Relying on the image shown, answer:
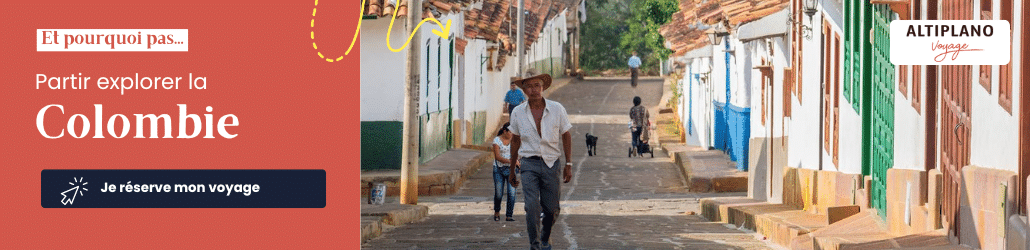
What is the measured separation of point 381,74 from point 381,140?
2.98ft

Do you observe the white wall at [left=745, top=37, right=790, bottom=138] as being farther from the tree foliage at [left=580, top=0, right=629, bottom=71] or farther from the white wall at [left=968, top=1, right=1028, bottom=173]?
the tree foliage at [left=580, top=0, right=629, bottom=71]

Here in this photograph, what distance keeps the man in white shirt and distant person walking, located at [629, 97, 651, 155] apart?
63.2 ft

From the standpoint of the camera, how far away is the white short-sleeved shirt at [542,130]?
10391 millimetres

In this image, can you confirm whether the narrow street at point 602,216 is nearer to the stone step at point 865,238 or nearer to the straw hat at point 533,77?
the stone step at point 865,238

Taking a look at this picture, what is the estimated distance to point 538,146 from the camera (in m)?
10.4

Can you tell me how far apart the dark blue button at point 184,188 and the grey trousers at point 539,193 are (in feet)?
11.7

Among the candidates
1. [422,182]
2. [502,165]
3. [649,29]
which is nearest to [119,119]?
[502,165]

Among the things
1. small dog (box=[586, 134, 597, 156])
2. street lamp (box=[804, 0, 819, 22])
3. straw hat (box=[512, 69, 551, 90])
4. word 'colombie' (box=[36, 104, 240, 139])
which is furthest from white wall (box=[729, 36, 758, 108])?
word 'colombie' (box=[36, 104, 240, 139])

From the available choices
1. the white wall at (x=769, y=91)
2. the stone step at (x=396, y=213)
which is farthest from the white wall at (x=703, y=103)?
the stone step at (x=396, y=213)

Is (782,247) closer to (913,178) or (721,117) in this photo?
(913,178)

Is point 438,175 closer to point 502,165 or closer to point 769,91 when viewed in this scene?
point 769,91

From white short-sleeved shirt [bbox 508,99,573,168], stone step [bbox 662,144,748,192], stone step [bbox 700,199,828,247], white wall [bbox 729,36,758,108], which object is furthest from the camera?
white wall [bbox 729,36,758,108]

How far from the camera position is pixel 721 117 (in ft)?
90.3

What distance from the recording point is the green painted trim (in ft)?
67.6
